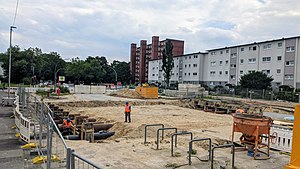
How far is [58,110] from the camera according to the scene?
2377 cm

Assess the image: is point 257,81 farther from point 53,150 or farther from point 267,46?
point 53,150

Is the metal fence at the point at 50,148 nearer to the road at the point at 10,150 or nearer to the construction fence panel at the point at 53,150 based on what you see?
the construction fence panel at the point at 53,150

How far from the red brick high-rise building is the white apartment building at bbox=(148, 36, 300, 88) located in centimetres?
2501

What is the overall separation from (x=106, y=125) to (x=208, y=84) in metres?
51.8

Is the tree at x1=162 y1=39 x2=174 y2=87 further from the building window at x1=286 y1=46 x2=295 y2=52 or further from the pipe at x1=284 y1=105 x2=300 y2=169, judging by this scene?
the pipe at x1=284 y1=105 x2=300 y2=169

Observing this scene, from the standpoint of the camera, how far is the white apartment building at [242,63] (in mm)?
44469

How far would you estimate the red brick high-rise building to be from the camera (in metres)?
104

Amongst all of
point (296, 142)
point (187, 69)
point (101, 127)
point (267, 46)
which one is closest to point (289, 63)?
point (267, 46)

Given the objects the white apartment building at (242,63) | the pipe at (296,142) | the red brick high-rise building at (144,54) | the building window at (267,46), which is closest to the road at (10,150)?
the pipe at (296,142)

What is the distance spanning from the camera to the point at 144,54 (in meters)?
113

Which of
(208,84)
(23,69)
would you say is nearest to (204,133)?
(208,84)

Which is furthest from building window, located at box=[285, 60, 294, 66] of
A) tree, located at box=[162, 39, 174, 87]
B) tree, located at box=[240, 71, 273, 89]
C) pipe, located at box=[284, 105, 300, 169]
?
pipe, located at box=[284, 105, 300, 169]

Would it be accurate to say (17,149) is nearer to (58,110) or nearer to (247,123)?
(247,123)

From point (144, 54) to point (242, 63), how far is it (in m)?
63.7
